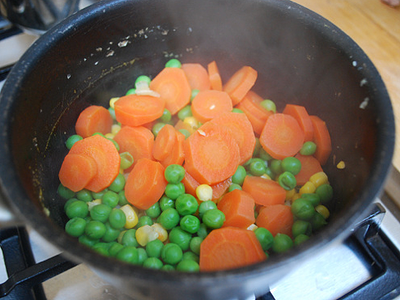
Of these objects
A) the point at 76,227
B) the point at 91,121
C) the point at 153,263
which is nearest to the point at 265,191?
the point at 153,263

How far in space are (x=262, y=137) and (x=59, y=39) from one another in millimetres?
967

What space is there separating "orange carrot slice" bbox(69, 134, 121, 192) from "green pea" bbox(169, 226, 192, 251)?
1.20 ft

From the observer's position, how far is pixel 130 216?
1514mm

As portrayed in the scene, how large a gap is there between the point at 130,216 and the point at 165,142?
0.36 metres

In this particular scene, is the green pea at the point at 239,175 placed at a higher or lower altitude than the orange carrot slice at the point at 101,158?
higher

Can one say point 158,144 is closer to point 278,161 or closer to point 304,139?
point 278,161

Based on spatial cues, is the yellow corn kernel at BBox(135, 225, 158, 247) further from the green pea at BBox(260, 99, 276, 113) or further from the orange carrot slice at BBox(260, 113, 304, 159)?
the green pea at BBox(260, 99, 276, 113)

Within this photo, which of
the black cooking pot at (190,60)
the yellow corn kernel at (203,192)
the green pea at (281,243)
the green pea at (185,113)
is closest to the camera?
the black cooking pot at (190,60)

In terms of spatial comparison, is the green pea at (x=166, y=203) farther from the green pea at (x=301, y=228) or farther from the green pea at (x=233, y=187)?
the green pea at (x=301, y=228)

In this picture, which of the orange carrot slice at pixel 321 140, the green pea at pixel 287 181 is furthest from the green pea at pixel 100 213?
the orange carrot slice at pixel 321 140

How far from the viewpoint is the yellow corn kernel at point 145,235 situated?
1429mm

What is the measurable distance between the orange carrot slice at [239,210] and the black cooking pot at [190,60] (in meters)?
0.28

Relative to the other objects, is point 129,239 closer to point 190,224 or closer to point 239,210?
point 190,224

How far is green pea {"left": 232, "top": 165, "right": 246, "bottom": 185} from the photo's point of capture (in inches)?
63.6
